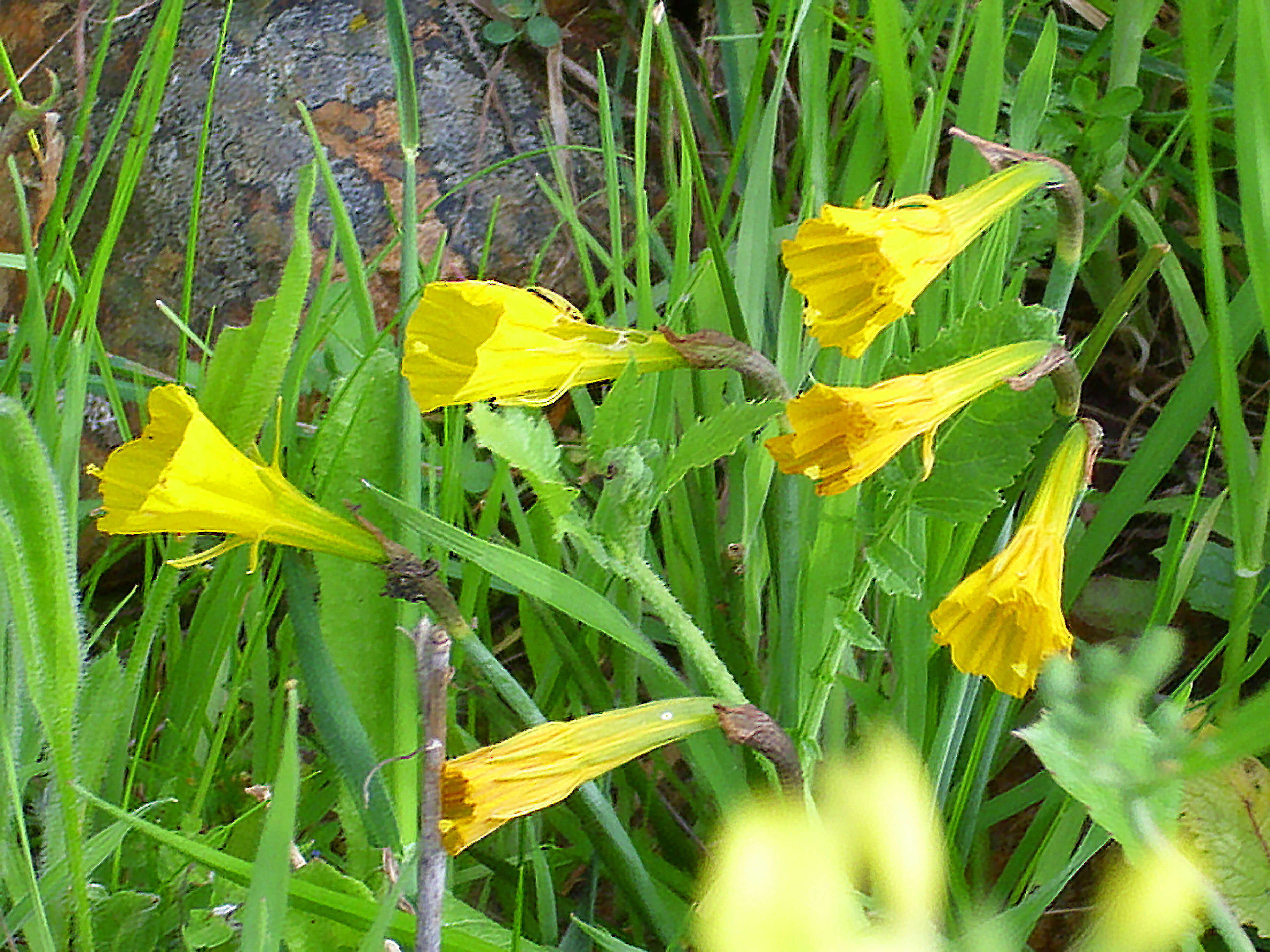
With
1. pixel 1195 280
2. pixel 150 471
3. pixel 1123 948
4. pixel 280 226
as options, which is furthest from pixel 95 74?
pixel 1195 280

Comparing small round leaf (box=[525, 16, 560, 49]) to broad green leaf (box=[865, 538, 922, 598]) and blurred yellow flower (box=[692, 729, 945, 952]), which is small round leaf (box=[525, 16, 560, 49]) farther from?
blurred yellow flower (box=[692, 729, 945, 952])

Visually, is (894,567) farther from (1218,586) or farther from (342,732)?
(1218,586)

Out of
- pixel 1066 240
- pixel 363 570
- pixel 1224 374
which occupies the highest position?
pixel 1066 240

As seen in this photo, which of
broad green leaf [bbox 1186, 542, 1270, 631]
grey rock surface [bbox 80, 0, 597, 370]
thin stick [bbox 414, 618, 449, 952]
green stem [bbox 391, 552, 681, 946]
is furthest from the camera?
grey rock surface [bbox 80, 0, 597, 370]

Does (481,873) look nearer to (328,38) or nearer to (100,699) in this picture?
(100,699)

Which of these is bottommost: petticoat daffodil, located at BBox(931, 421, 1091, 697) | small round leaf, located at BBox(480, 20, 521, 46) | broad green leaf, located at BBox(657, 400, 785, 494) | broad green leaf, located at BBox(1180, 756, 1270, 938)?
broad green leaf, located at BBox(1180, 756, 1270, 938)

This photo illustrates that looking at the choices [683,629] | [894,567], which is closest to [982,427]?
[894,567]

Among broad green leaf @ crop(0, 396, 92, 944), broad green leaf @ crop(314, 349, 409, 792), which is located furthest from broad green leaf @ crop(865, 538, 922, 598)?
broad green leaf @ crop(0, 396, 92, 944)
